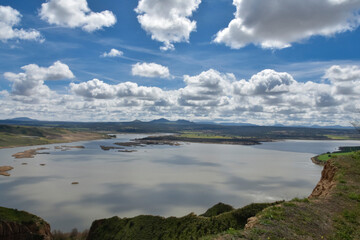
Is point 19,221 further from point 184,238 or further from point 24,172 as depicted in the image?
point 24,172

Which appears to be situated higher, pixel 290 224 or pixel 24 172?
pixel 290 224

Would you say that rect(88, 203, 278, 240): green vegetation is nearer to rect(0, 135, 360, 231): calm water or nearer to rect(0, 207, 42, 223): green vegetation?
rect(0, 135, 360, 231): calm water

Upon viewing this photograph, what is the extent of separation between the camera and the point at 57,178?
58219 millimetres

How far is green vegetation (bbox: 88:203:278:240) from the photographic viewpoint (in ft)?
73.0

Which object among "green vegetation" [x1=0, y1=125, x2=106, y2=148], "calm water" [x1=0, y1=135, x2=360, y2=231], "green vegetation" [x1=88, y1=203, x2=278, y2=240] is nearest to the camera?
"green vegetation" [x1=88, y1=203, x2=278, y2=240]

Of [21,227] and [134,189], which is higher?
[21,227]

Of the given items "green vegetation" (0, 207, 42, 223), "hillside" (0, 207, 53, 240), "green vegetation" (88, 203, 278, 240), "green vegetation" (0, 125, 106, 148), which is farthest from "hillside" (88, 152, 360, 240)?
"green vegetation" (0, 125, 106, 148)

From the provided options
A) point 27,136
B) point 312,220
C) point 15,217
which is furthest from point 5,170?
point 27,136

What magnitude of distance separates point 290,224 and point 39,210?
37.0 metres

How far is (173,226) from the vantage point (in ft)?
80.0

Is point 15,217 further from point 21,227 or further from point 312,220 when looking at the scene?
point 312,220

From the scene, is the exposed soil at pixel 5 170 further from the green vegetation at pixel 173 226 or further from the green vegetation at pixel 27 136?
the green vegetation at pixel 27 136

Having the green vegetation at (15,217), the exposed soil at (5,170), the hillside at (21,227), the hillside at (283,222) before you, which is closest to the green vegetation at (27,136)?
the exposed soil at (5,170)

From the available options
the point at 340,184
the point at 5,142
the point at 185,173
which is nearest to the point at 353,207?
the point at 340,184
